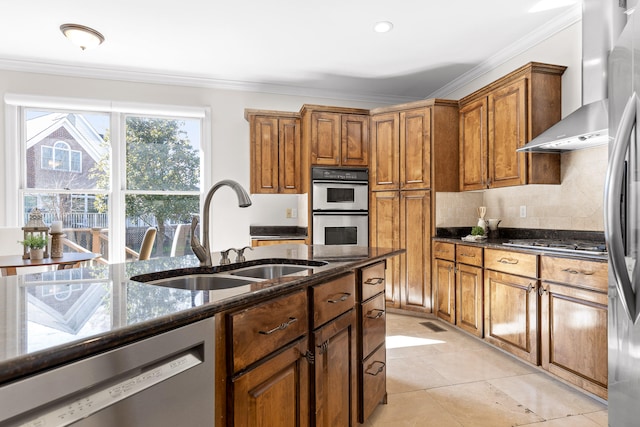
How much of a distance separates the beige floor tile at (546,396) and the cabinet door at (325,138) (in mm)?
2769

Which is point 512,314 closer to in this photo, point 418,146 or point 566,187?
point 566,187

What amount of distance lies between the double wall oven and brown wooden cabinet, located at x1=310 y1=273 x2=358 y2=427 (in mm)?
2500

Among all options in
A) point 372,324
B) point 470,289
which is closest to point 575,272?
point 470,289

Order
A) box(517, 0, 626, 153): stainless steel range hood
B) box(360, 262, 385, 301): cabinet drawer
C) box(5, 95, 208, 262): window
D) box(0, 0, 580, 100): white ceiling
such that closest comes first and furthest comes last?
box(360, 262, 385, 301): cabinet drawer
box(517, 0, 626, 153): stainless steel range hood
box(0, 0, 580, 100): white ceiling
box(5, 95, 208, 262): window

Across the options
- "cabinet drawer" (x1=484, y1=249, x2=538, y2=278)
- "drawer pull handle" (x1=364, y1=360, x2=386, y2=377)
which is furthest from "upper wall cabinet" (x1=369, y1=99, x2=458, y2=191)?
"drawer pull handle" (x1=364, y1=360, x2=386, y2=377)

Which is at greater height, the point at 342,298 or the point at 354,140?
the point at 354,140

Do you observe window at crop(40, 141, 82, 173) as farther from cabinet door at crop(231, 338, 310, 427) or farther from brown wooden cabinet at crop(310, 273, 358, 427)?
cabinet door at crop(231, 338, 310, 427)

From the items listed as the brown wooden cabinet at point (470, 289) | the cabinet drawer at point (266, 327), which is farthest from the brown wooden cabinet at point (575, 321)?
the cabinet drawer at point (266, 327)

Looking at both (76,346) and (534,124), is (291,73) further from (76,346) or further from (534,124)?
(76,346)

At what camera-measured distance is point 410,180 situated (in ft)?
13.5

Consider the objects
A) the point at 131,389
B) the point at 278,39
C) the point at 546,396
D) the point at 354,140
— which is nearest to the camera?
the point at 131,389

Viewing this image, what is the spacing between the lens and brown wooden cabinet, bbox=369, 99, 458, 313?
3.99 m

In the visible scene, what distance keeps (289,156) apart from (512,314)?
2978 mm

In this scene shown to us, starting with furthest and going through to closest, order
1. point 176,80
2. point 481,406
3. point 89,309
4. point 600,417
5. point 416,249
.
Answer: point 176,80
point 416,249
point 481,406
point 600,417
point 89,309
